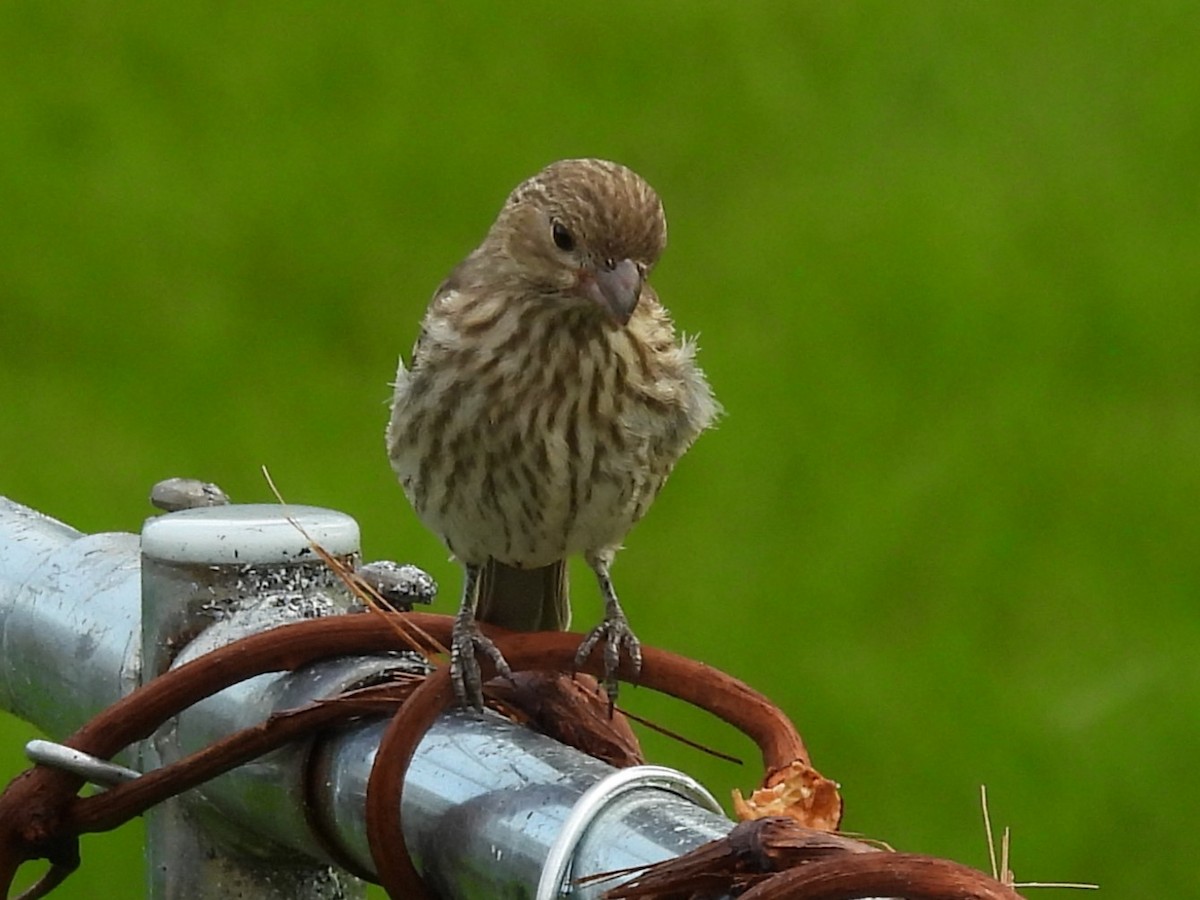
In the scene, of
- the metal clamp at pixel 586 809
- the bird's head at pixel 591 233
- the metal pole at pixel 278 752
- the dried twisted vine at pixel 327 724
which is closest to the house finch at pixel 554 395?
the bird's head at pixel 591 233

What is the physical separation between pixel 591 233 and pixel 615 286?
0.08 m

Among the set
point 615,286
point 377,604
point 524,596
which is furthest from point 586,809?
point 524,596

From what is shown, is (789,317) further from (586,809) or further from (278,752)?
(586,809)

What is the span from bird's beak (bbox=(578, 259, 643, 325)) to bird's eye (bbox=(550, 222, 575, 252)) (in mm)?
39

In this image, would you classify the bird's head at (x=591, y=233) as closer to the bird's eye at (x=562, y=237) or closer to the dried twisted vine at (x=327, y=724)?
the bird's eye at (x=562, y=237)

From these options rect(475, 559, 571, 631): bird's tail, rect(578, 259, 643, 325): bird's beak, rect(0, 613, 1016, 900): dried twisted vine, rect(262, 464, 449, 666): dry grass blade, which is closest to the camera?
rect(0, 613, 1016, 900): dried twisted vine

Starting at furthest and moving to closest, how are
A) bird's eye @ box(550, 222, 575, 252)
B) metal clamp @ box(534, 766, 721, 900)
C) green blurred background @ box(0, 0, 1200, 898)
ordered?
green blurred background @ box(0, 0, 1200, 898), bird's eye @ box(550, 222, 575, 252), metal clamp @ box(534, 766, 721, 900)

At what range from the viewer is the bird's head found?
8.73 feet

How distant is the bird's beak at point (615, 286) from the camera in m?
2.62

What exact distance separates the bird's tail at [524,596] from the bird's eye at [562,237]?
1.53 ft

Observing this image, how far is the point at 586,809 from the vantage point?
1.12 meters

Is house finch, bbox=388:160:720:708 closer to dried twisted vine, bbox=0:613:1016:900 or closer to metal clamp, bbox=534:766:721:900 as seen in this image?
dried twisted vine, bbox=0:613:1016:900

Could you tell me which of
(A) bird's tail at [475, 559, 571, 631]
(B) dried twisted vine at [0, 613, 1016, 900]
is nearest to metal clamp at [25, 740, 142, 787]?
(B) dried twisted vine at [0, 613, 1016, 900]

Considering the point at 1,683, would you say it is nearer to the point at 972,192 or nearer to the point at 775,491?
the point at 775,491
